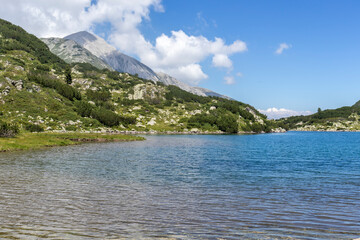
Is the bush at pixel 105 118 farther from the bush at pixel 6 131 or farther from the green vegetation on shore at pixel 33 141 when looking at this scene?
the bush at pixel 6 131

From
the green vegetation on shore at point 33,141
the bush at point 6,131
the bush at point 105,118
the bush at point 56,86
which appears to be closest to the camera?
the green vegetation on shore at point 33,141

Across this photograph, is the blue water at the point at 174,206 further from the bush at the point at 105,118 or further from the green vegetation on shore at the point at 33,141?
the bush at the point at 105,118

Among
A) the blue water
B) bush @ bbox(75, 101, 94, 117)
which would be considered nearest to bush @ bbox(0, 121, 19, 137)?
the blue water

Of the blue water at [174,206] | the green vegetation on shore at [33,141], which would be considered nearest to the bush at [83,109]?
the green vegetation on shore at [33,141]

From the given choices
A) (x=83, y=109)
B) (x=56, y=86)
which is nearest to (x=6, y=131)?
(x=83, y=109)

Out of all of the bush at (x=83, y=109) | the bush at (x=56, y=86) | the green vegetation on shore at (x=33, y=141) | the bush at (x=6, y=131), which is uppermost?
the bush at (x=56, y=86)

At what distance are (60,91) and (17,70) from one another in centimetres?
3190

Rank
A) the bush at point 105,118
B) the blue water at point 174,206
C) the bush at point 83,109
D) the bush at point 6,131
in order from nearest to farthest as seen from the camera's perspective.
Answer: the blue water at point 174,206 → the bush at point 6,131 → the bush at point 83,109 → the bush at point 105,118

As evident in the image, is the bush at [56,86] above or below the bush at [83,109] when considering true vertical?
above

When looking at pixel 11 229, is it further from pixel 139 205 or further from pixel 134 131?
pixel 134 131

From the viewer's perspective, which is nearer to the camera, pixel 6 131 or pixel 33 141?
pixel 6 131

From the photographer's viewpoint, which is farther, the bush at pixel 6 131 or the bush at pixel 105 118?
the bush at pixel 105 118

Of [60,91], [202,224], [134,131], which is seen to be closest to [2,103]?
[60,91]

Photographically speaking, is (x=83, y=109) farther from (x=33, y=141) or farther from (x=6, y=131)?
(x=33, y=141)
